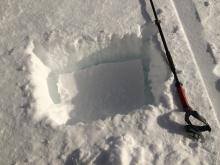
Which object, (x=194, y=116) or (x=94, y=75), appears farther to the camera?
(x=94, y=75)

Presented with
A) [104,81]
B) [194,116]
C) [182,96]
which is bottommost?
[194,116]

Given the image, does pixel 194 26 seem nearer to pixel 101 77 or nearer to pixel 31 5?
pixel 101 77

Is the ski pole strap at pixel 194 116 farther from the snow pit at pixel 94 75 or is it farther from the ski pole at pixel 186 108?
the snow pit at pixel 94 75

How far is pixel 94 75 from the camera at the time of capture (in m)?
3.35

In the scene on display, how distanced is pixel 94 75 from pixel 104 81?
12 cm

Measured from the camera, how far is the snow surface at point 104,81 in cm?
270

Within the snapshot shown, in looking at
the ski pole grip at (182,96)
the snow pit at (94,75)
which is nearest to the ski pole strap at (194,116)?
the ski pole grip at (182,96)

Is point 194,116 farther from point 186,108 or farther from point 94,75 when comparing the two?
point 94,75

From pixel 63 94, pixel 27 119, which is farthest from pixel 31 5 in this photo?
pixel 27 119

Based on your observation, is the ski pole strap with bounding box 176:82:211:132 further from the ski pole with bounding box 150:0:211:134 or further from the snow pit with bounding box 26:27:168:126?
the snow pit with bounding box 26:27:168:126

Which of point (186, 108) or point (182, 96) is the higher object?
point (182, 96)

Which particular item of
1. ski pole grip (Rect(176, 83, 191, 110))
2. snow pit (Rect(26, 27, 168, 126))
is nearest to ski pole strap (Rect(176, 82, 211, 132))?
ski pole grip (Rect(176, 83, 191, 110))

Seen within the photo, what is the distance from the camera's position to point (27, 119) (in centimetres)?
297

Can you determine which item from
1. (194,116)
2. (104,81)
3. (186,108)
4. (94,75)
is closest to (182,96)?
(186,108)
